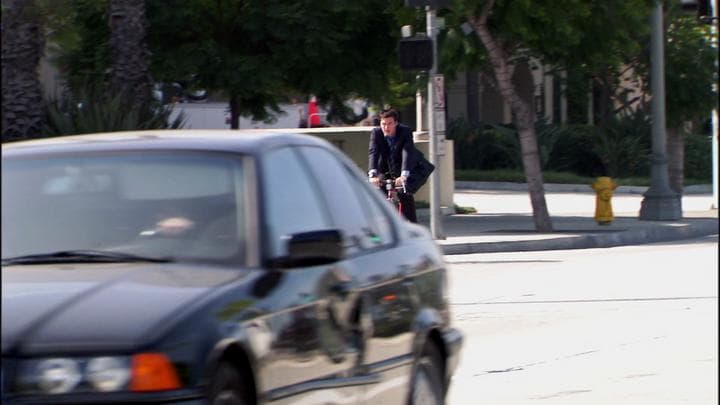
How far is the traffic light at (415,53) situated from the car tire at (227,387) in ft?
49.0

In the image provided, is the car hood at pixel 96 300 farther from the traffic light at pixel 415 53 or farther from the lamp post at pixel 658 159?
the lamp post at pixel 658 159

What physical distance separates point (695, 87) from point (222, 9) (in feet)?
27.3

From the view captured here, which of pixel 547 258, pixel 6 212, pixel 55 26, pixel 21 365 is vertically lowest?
pixel 547 258

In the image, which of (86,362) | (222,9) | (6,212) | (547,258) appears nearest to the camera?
(86,362)

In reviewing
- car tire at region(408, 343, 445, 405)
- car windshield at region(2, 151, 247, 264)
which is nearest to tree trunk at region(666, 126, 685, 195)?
car tire at region(408, 343, 445, 405)

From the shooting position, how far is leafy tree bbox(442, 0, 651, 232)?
70.2 ft

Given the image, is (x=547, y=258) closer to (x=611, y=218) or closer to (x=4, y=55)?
(x=611, y=218)

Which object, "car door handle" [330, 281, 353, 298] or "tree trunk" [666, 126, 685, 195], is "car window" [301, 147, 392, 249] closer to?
"car door handle" [330, 281, 353, 298]

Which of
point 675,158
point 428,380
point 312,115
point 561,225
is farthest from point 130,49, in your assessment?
point 312,115

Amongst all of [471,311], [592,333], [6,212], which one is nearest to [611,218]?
[471,311]

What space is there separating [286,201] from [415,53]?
14.1m

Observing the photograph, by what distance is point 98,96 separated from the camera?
2219 centimetres

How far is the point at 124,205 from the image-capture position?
593cm

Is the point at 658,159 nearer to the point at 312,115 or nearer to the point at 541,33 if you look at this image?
the point at 541,33
